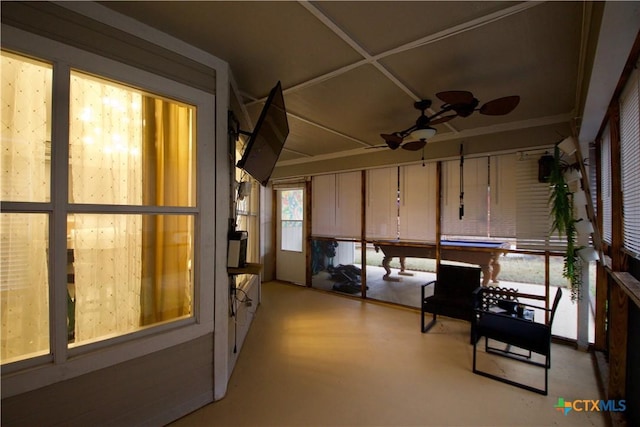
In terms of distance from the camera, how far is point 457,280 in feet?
11.4

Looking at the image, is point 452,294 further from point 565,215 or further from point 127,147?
point 127,147

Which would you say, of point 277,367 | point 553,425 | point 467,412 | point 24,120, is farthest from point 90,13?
point 553,425

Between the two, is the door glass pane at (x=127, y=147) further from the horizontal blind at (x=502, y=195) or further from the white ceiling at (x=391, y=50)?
the horizontal blind at (x=502, y=195)

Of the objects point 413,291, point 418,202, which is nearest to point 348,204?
point 418,202

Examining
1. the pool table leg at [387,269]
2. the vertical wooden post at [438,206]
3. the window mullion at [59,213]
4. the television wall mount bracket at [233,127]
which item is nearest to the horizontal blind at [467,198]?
the vertical wooden post at [438,206]

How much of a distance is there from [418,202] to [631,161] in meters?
2.57

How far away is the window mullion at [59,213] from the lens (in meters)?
1.44

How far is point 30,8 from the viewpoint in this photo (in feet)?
4.45

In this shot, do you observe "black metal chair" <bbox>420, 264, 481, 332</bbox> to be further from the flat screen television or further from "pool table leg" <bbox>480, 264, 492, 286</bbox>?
the flat screen television

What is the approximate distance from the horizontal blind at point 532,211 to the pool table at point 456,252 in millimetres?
267

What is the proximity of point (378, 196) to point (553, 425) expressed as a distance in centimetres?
331

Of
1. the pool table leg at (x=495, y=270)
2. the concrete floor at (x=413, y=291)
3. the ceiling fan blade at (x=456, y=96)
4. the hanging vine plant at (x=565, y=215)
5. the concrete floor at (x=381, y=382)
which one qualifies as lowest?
the concrete floor at (x=381, y=382)

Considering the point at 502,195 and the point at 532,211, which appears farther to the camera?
the point at 502,195

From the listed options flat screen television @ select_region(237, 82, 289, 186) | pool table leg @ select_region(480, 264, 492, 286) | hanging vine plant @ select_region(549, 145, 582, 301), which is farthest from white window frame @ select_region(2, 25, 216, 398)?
pool table leg @ select_region(480, 264, 492, 286)
